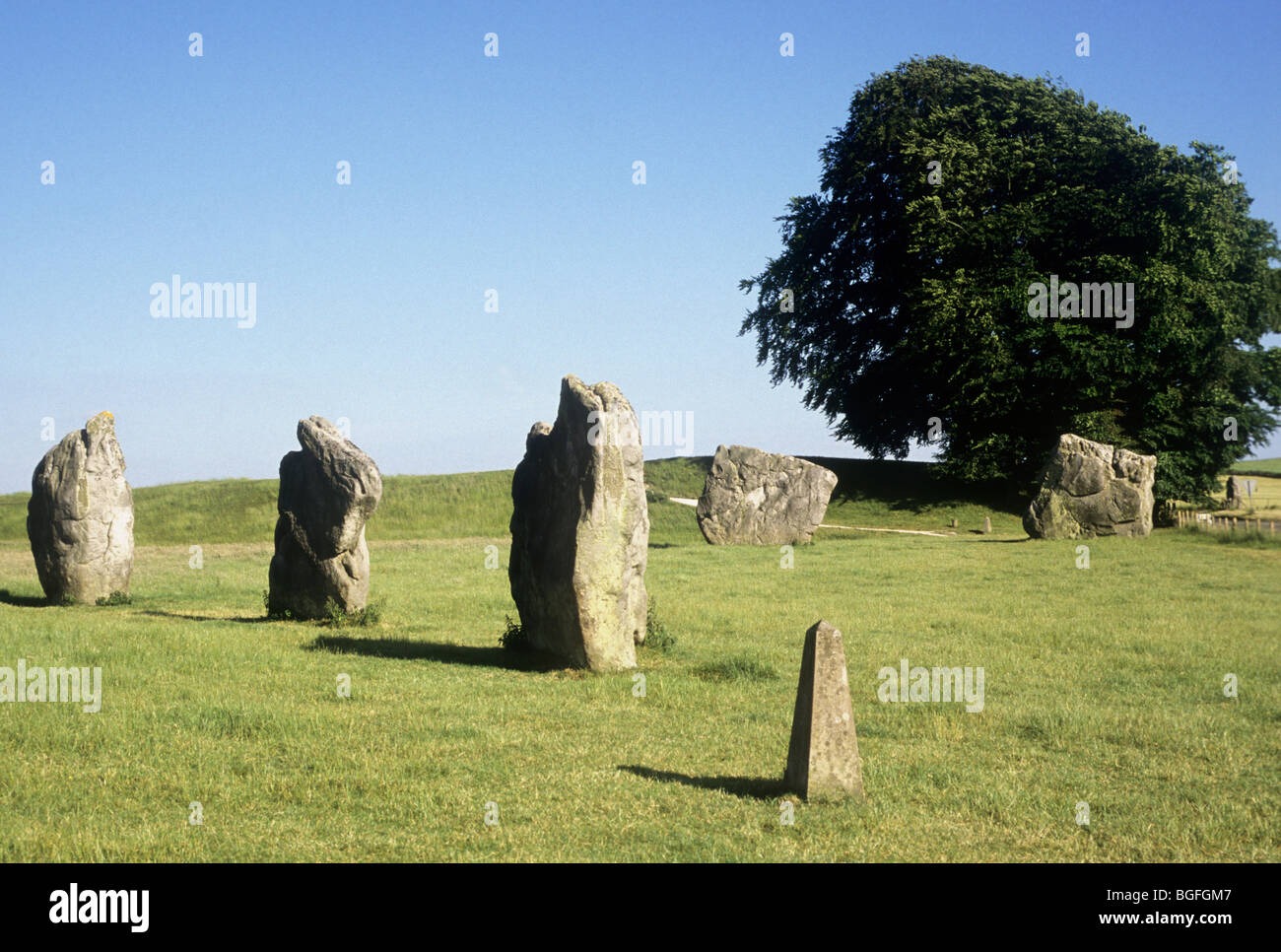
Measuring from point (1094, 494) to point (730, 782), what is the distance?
83.1 ft

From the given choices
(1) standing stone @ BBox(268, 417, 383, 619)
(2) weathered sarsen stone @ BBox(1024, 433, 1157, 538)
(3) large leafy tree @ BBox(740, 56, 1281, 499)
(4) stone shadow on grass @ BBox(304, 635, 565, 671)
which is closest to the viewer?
(4) stone shadow on grass @ BBox(304, 635, 565, 671)

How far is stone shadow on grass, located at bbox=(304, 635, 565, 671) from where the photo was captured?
577 inches

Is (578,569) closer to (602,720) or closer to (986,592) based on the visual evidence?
(602,720)

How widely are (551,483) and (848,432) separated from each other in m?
36.6

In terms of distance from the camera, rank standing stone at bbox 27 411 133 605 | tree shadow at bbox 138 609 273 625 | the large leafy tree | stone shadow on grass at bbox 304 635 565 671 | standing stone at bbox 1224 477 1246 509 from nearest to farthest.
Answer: stone shadow on grass at bbox 304 635 565 671 < tree shadow at bbox 138 609 273 625 < standing stone at bbox 27 411 133 605 < the large leafy tree < standing stone at bbox 1224 477 1246 509

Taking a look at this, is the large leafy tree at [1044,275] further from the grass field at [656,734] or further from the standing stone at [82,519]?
the standing stone at [82,519]

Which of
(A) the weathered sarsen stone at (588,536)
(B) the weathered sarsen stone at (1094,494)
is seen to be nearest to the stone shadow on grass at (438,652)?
(A) the weathered sarsen stone at (588,536)

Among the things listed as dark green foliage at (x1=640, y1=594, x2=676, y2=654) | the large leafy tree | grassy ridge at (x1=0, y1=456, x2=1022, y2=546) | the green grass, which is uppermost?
the large leafy tree

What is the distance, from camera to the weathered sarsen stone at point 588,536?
13727mm

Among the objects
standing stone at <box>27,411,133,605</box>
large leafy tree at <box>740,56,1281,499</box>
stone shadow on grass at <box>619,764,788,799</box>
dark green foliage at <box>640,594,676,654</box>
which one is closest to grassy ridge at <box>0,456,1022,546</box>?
large leafy tree at <box>740,56,1281,499</box>

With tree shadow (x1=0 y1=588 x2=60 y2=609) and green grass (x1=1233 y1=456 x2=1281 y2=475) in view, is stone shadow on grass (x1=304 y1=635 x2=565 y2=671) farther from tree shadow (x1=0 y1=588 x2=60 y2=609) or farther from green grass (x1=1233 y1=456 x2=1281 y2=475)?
green grass (x1=1233 y1=456 x2=1281 y2=475)

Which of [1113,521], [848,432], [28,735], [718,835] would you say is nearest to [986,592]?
[1113,521]

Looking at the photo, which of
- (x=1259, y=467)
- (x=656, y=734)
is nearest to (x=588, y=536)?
(x=656, y=734)

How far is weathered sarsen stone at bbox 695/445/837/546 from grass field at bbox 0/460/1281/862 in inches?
453
